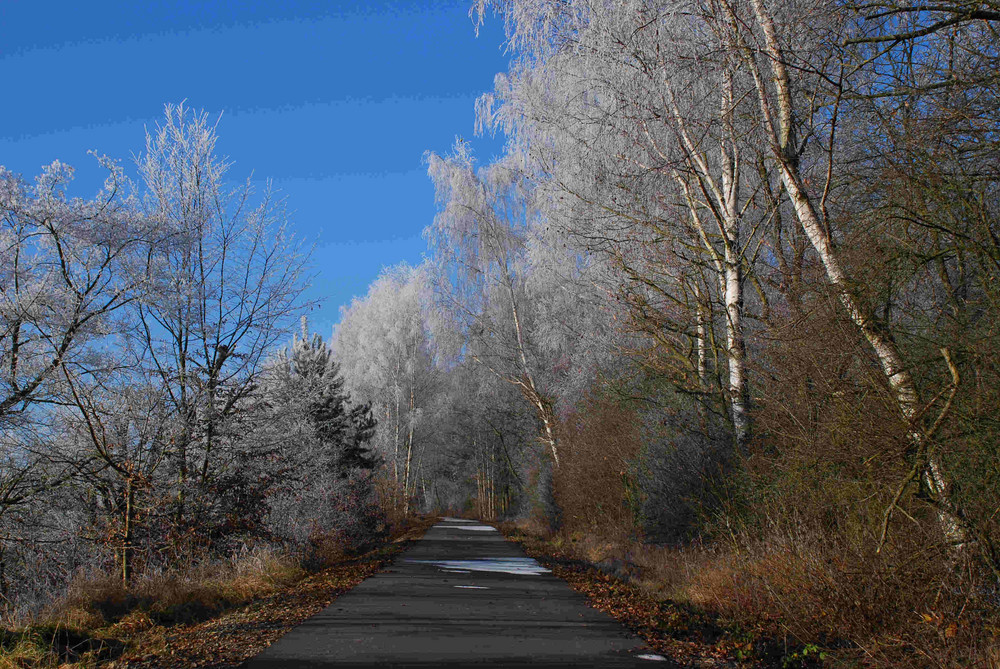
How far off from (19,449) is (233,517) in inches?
149

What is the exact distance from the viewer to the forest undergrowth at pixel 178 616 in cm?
550

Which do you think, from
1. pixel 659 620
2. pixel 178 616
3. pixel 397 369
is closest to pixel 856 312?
pixel 659 620

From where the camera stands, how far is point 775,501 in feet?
25.9

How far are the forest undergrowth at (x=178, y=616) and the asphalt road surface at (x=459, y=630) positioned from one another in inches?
16.7

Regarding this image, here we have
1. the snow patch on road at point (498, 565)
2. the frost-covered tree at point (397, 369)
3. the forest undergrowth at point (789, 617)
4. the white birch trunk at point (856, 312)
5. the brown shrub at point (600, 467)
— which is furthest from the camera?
the frost-covered tree at point (397, 369)

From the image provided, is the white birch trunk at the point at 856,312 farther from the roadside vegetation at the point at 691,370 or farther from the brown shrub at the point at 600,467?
the brown shrub at the point at 600,467

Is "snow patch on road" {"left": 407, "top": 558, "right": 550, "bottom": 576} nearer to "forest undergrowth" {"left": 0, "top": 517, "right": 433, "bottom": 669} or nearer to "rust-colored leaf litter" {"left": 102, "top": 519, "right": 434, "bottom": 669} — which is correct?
"forest undergrowth" {"left": 0, "top": 517, "right": 433, "bottom": 669}

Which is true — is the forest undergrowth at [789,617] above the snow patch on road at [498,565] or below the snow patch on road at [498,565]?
above

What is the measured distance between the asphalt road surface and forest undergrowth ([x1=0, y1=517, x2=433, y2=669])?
423 mm

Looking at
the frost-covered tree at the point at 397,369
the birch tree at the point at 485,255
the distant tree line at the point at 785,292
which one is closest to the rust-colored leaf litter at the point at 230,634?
the distant tree line at the point at 785,292

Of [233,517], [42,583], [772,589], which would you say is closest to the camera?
[772,589]

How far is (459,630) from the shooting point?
249 inches

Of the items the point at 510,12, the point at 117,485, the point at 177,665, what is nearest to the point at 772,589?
the point at 177,665

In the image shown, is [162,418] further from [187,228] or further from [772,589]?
[772,589]
